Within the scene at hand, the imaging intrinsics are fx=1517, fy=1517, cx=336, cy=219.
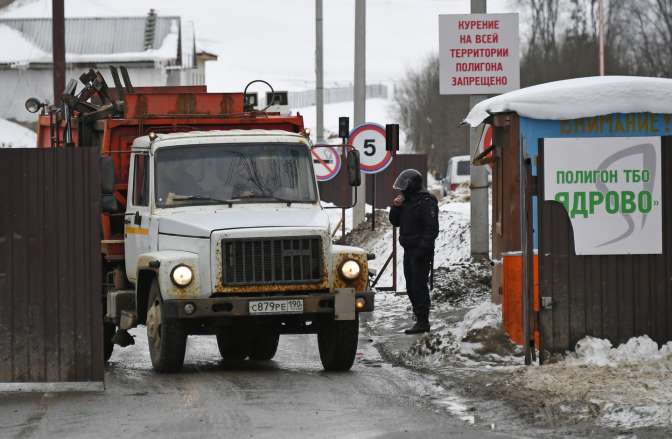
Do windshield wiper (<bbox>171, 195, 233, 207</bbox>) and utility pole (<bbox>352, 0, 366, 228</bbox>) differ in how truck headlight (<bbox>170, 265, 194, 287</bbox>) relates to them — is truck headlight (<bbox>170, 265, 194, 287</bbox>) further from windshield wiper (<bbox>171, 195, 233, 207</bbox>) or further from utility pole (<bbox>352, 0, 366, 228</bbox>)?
utility pole (<bbox>352, 0, 366, 228</bbox>)

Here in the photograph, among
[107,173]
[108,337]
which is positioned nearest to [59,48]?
[108,337]

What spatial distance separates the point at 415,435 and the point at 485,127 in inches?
279

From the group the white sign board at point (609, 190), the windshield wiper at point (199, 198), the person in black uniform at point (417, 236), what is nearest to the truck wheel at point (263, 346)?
the windshield wiper at point (199, 198)

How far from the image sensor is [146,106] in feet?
50.6

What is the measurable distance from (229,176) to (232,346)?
2.10 metres

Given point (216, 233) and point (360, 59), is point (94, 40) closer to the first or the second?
point (360, 59)

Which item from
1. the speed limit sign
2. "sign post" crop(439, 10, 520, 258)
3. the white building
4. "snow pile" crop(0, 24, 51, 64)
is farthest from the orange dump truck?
"snow pile" crop(0, 24, 51, 64)

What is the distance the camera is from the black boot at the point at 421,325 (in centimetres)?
1694

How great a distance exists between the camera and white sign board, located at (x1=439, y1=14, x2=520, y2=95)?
19.2 metres

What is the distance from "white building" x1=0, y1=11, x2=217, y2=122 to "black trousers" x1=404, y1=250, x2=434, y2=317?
66308mm

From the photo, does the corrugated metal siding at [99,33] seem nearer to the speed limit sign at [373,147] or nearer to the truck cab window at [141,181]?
the speed limit sign at [373,147]

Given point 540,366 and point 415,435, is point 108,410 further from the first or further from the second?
point 540,366

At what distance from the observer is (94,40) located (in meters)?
89.2

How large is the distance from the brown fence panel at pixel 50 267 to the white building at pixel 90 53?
70623mm
